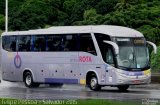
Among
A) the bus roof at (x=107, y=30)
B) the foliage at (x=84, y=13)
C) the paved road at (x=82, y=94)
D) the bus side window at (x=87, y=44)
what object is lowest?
the paved road at (x=82, y=94)

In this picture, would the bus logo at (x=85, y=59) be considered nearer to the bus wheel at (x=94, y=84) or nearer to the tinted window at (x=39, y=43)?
the bus wheel at (x=94, y=84)

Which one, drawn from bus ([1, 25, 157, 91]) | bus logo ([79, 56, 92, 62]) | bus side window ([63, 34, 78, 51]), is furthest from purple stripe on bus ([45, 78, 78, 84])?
bus side window ([63, 34, 78, 51])

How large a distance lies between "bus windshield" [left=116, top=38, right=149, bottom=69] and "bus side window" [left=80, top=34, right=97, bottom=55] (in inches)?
56.4

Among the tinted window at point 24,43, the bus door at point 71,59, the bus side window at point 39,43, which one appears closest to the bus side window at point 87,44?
the bus door at point 71,59

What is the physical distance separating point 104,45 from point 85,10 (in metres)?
38.9

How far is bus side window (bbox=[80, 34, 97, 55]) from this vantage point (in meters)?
30.0

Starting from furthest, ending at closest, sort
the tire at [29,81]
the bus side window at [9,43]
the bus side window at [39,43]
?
1. the bus side window at [9,43]
2. the tire at [29,81]
3. the bus side window at [39,43]

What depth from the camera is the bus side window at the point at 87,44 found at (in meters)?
30.0

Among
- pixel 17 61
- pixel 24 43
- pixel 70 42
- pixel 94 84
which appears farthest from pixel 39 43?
pixel 94 84

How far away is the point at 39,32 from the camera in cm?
3334

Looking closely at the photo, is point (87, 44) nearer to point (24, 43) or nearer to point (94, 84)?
point (94, 84)

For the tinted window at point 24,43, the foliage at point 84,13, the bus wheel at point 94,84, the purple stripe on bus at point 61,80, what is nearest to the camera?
the bus wheel at point 94,84

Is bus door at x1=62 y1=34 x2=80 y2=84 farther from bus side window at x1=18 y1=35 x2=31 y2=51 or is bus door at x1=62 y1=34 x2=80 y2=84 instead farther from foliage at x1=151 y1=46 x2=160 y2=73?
foliage at x1=151 y1=46 x2=160 y2=73

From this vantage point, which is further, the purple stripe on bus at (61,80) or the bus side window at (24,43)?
the bus side window at (24,43)
